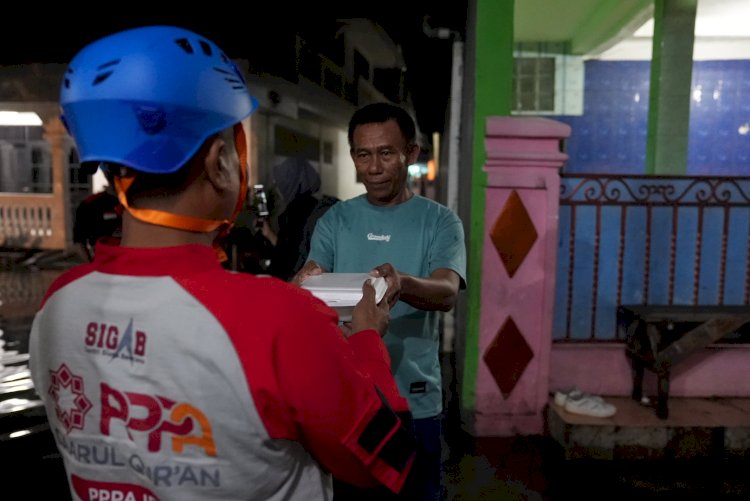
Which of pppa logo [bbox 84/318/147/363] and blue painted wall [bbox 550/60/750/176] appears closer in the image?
pppa logo [bbox 84/318/147/363]

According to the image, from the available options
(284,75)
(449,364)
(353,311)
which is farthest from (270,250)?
(284,75)

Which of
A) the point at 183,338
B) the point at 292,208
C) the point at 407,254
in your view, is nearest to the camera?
the point at 183,338

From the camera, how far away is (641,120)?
9.64m

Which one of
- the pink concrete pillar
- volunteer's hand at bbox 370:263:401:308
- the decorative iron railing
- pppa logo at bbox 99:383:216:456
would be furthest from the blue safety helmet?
the decorative iron railing

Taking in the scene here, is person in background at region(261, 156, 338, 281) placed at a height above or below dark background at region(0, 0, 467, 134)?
below

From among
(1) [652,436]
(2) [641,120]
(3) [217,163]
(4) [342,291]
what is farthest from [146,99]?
(2) [641,120]

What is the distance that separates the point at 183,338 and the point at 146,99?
0.40 meters

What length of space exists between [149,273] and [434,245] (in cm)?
136

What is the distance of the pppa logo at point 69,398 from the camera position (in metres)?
1.06

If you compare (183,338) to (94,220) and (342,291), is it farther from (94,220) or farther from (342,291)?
(94,220)

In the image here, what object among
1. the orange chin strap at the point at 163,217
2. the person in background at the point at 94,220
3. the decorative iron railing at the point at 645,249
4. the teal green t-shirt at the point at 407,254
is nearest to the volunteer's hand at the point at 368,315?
the orange chin strap at the point at 163,217

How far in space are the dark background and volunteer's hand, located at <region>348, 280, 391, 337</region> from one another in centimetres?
474

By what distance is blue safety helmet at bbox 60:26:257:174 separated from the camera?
98 centimetres

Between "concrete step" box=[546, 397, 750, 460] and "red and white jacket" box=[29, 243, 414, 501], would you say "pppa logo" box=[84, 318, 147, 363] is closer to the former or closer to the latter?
"red and white jacket" box=[29, 243, 414, 501]
